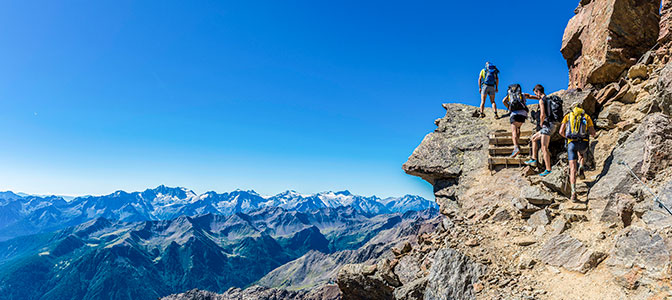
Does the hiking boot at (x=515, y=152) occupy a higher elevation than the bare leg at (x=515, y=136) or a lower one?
lower

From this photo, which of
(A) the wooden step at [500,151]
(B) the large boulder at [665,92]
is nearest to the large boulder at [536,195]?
(A) the wooden step at [500,151]

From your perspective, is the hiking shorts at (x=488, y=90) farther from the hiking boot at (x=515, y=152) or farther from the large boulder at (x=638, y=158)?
the large boulder at (x=638, y=158)

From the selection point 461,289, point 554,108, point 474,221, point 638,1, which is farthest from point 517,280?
point 638,1

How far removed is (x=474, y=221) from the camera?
47.1ft

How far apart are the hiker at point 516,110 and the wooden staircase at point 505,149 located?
45cm

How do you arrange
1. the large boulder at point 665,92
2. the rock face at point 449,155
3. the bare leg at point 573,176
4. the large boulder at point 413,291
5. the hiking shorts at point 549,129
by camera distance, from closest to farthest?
the large boulder at point 665,92 → the bare leg at point 573,176 → the large boulder at point 413,291 → the hiking shorts at point 549,129 → the rock face at point 449,155

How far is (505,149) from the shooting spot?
59.2 feet

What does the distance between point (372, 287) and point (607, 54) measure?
17913 millimetres

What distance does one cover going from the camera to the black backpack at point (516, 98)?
16.5 m

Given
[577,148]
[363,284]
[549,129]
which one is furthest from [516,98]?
[363,284]

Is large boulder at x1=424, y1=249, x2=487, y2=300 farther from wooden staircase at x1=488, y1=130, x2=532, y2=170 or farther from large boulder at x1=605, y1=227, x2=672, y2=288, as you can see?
wooden staircase at x1=488, y1=130, x2=532, y2=170

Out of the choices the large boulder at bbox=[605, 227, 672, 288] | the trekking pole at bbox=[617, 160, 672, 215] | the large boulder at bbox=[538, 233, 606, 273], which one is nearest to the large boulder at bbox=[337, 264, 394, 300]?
the large boulder at bbox=[538, 233, 606, 273]

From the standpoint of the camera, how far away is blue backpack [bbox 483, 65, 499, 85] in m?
23.2

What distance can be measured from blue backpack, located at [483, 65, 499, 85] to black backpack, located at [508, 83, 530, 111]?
21.0 ft
